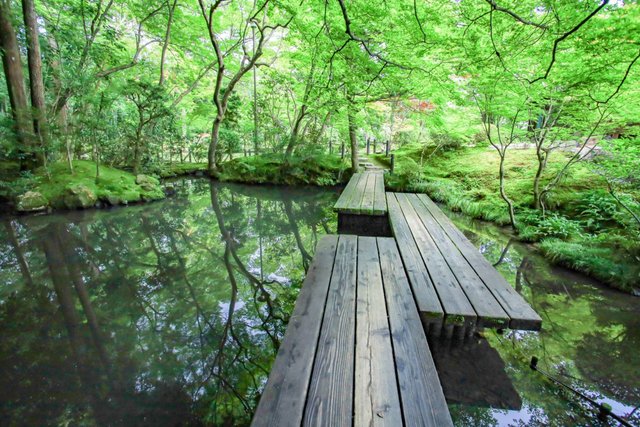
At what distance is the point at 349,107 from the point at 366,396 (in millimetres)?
8657

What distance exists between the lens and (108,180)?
296 inches

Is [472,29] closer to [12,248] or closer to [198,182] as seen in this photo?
[12,248]

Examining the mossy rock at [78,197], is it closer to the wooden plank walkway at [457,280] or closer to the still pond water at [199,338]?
the still pond water at [199,338]

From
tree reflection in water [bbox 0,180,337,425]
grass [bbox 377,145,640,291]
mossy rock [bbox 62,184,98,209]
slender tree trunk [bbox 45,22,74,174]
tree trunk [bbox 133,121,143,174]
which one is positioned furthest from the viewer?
tree trunk [bbox 133,121,143,174]

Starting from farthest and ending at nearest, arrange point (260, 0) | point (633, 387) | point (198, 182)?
point (198, 182) → point (260, 0) → point (633, 387)

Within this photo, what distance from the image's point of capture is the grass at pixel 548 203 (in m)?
4.07

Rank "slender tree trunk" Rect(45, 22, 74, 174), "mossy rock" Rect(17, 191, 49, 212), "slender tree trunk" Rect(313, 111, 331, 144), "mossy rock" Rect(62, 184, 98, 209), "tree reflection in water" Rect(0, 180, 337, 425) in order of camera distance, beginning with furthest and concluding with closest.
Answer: "slender tree trunk" Rect(313, 111, 331, 144)
"slender tree trunk" Rect(45, 22, 74, 174)
"mossy rock" Rect(62, 184, 98, 209)
"mossy rock" Rect(17, 191, 49, 212)
"tree reflection in water" Rect(0, 180, 337, 425)

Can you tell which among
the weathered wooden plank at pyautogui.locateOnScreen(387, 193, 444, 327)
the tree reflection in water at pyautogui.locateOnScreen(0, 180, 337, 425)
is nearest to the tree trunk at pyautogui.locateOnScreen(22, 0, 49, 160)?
the tree reflection in water at pyautogui.locateOnScreen(0, 180, 337, 425)

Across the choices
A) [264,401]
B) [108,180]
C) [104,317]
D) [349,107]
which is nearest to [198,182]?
[108,180]

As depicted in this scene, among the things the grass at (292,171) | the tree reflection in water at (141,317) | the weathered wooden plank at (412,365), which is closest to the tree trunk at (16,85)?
the tree reflection in water at (141,317)

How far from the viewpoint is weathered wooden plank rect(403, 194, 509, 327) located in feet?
5.27

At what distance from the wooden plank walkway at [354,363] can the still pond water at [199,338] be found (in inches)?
34.2

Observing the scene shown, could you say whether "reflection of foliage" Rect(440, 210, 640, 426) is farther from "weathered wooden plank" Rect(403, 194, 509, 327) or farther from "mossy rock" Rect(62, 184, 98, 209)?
"mossy rock" Rect(62, 184, 98, 209)

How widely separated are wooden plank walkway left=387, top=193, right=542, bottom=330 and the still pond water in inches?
20.3
